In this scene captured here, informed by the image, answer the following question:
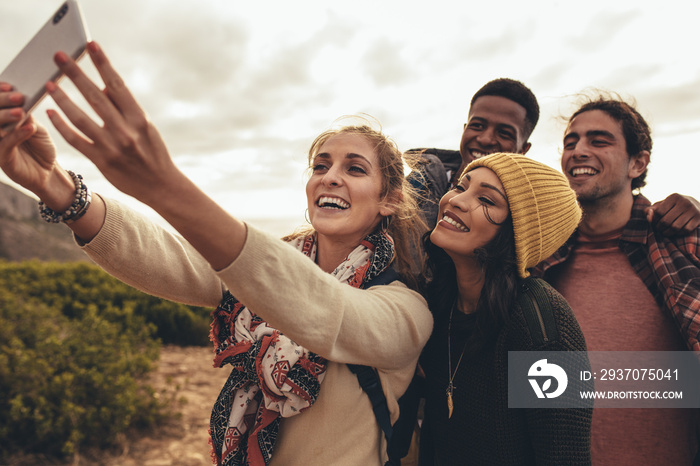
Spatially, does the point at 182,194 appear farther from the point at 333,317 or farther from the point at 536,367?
the point at 536,367

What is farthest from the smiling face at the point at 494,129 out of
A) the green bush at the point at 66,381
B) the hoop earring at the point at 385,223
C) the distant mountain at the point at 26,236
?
the distant mountain at the point at 26,236

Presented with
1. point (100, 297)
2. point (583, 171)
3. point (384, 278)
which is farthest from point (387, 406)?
point (100, 297)

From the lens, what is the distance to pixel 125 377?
13.5 feet

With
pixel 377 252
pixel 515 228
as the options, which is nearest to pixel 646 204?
pixel 515 228

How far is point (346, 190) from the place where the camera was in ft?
6.20

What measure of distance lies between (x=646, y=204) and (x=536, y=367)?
1.86 m

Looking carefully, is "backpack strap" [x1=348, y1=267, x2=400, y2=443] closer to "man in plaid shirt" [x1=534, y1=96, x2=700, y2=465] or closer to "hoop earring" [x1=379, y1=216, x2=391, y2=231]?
"hoop earring" [x1=379, y1=216, x2=391, y2=231]

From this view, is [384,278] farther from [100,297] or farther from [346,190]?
[100,297]

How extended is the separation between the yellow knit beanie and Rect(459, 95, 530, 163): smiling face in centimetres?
142

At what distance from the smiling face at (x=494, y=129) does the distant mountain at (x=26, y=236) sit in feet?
51.6

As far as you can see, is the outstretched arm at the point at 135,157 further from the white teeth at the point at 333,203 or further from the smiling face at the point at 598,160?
the smiling face at the point at 598,160

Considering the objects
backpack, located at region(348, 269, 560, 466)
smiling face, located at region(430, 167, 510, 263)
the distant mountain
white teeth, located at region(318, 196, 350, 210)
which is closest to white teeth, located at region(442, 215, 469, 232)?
smiling face, located at region(430, 167, 510, 263)

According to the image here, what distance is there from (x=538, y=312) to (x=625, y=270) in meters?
1.38

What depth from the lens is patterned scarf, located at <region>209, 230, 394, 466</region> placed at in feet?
5.06
